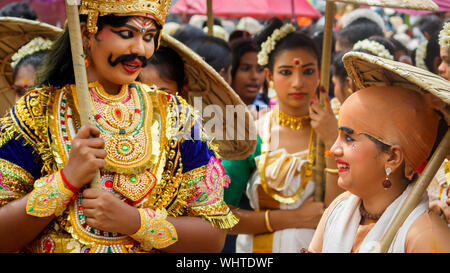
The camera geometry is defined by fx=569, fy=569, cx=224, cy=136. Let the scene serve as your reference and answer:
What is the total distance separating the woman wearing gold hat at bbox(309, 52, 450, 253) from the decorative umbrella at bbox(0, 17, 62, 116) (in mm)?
1662

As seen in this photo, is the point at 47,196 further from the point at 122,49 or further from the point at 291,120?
the point at 291,120

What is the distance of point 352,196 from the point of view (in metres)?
2.54

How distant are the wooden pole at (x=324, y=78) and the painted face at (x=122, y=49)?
1394 mm

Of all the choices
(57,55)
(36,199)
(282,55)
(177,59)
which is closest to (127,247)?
(36,199)

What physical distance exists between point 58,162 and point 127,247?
0.47 metres

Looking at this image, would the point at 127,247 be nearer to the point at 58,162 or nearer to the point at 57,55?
the point at 58,162

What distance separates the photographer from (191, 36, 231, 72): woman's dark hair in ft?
14.6

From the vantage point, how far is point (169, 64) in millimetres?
3238

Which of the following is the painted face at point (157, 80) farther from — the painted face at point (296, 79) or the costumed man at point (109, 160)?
the painted face at point (296, 79)

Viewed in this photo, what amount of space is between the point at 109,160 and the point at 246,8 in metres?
4.94

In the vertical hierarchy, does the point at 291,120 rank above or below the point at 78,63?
below

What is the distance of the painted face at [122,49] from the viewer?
2426 mm

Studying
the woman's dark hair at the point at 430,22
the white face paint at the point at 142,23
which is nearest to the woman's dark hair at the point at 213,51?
the white face paint at the point at 142,23

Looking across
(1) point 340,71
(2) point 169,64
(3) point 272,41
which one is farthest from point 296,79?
(2) point 169,64
